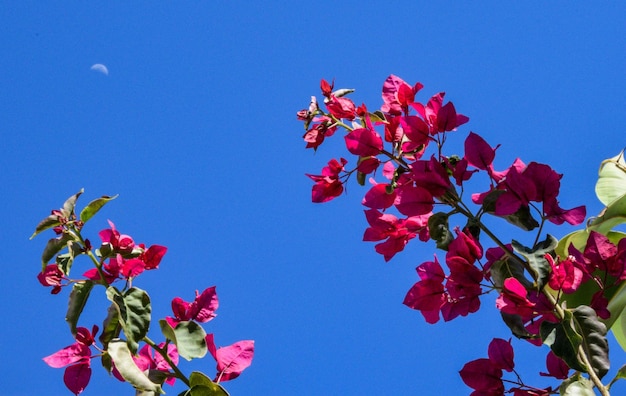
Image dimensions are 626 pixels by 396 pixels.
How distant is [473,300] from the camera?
2.55 feet

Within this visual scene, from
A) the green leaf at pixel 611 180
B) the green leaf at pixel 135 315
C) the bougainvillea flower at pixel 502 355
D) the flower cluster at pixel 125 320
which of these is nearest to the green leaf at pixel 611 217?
the green leaf at pixel 611 180

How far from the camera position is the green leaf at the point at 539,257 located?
70cm

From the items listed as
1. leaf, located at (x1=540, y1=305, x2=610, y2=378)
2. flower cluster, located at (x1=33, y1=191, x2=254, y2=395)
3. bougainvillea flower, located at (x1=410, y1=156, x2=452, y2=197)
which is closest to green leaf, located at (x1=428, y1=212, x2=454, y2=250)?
bougainvillea flower, located at (x1=410, y1=156, x2=452, y2=197)

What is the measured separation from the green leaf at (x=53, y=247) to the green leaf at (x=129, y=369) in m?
0.13

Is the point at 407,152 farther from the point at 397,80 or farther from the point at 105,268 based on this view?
the point at 105,268

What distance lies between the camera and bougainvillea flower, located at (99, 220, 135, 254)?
83 cm

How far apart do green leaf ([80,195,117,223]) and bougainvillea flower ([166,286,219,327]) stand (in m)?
0.14

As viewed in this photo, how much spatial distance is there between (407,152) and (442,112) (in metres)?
0.08

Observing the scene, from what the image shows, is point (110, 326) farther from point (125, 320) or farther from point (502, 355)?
point (502, 355)

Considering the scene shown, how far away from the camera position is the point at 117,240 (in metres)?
0.84

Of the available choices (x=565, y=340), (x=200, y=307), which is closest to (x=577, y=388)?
(x=565, y=340)

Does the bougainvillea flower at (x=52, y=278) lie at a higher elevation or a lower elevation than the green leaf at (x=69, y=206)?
lower

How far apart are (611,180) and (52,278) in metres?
0.79

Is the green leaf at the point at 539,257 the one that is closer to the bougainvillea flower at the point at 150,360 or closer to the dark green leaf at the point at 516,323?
the dark green leaf at the point at 516,323
